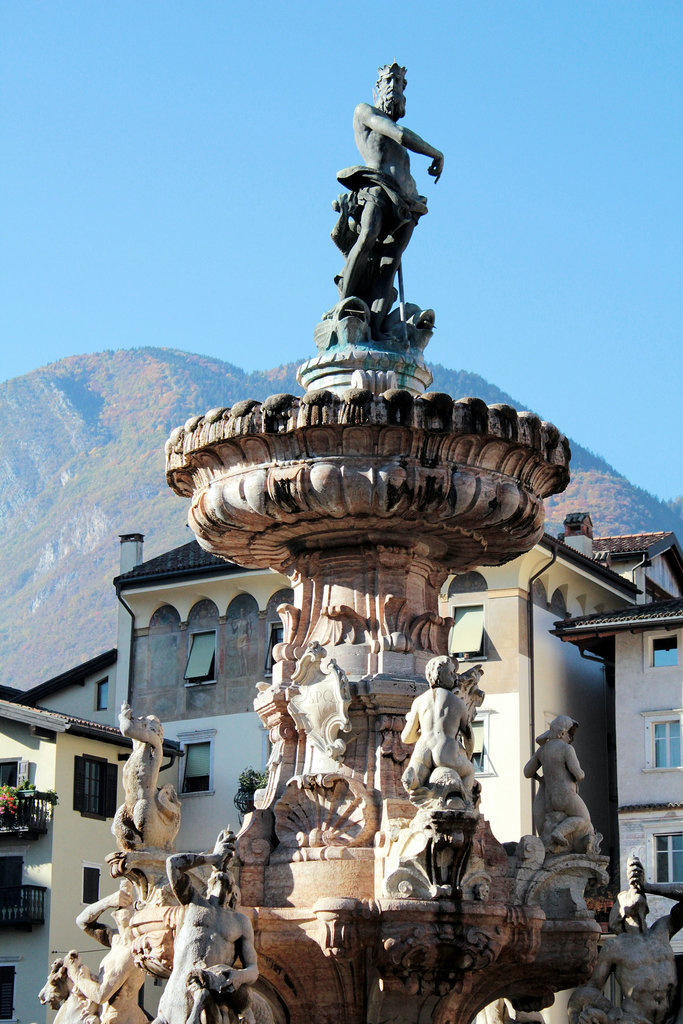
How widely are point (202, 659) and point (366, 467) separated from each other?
33.2 m

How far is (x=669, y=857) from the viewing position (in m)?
40.2

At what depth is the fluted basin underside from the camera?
14.8 metres

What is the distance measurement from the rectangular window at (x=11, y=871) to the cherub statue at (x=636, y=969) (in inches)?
1182

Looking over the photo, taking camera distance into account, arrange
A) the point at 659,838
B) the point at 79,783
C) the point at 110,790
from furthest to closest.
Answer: the point at 110,790 < the point at 79,783 < the point at 659,838

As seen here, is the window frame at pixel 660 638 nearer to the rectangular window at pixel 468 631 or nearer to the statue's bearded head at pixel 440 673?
the rectangular window at pixel 468 631

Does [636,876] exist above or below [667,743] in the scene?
below

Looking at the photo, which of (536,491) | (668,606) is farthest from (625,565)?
(536,491)

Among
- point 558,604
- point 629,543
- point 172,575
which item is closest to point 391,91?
point 558,604

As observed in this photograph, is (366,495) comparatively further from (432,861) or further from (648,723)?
(648,723)

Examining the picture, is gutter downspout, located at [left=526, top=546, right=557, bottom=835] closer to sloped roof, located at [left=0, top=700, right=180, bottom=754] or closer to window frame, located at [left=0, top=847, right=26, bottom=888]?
sloped roof, located at [left=0, top=700, right=180, bottom=754]

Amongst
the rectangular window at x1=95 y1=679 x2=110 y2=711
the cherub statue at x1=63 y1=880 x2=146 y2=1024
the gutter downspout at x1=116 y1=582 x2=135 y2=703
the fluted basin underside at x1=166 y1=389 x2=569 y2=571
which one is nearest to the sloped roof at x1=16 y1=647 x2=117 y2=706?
the rectangular window at x1=95 y1=679 x2=110 y2=711

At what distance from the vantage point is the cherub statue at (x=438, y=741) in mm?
13812

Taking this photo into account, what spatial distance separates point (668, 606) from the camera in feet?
138

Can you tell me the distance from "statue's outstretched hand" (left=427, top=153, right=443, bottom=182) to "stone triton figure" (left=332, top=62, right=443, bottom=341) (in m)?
0.02
